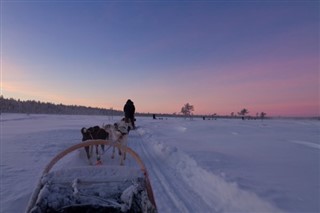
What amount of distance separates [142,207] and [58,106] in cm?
11836

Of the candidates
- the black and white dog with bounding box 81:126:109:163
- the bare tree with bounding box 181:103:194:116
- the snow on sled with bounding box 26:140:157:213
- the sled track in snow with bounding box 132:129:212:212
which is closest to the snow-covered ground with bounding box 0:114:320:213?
the sled track in snow with bounding box 132:129:212:212

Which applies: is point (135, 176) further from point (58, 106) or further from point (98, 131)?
point (58, 106)

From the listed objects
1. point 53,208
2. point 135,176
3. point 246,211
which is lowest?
point 246,211

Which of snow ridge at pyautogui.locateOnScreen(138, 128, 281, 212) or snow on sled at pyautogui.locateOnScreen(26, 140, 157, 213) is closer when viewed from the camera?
snow on sled at pyautogui.locateOnScreen(26, 140, 157, 213)

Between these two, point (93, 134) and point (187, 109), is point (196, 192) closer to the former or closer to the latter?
point (93, 134)

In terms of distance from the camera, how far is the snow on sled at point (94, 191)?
2539mm

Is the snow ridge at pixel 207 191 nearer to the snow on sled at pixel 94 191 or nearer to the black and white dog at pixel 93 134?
the snow on sled at pixel 94 191

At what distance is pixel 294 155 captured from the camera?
809 centimetres

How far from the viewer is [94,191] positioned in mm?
2828

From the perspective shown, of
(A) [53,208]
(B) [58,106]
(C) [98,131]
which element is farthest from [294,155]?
(B) [58,106]

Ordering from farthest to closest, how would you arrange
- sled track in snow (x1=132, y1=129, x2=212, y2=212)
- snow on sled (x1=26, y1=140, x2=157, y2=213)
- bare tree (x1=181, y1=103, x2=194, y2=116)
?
bare tree (x1=181, y1=103, x2=194, y2=116) < sled track in snow (x1=132, y1=129, x2=212, y2=212) < snow on sled (x1=26, y1=140, x2=157, y2=213)

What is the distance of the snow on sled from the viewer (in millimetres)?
2539

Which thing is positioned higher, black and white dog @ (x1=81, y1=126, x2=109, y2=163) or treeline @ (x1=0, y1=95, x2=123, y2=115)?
treeline @ (x1=0, y1=95, x2=123, y2=115)

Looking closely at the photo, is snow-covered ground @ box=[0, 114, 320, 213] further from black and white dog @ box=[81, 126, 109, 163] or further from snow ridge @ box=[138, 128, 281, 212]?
black and white dog @ box=[81, 126, 109, 163]
